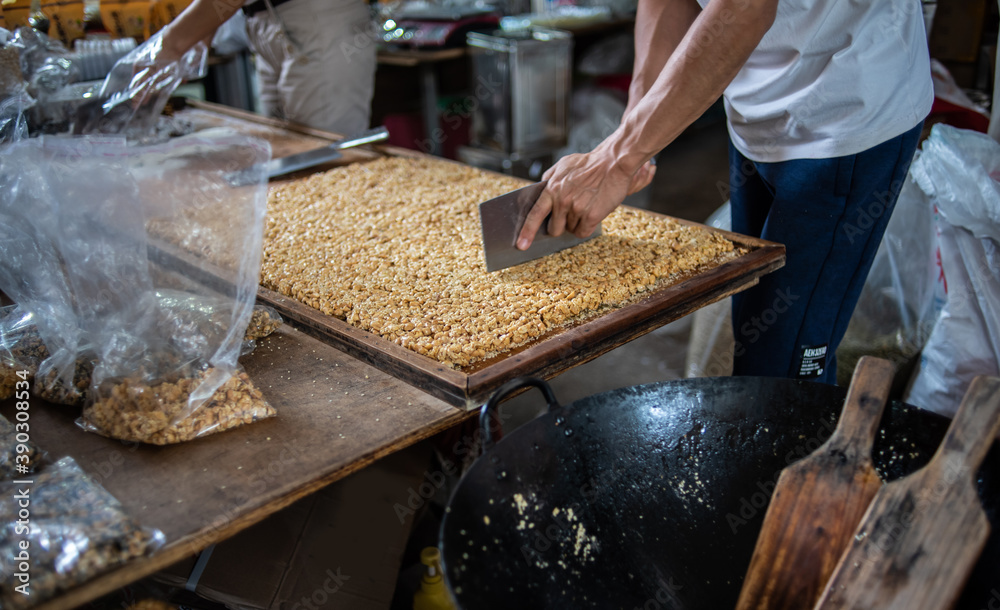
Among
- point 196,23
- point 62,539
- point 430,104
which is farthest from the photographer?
point 430,104

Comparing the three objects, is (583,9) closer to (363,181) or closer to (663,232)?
(363,181)

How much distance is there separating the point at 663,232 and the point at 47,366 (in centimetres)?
104

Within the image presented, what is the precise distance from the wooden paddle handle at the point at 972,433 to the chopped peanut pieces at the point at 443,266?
50cm

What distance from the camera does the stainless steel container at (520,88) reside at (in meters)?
3.34

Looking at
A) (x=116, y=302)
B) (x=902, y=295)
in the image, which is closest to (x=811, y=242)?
(x=902, y=295)

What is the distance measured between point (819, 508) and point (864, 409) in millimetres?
122

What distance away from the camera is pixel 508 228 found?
1.21 m

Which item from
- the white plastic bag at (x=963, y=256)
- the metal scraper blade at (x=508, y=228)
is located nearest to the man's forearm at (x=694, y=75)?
the metal scraper blade at (x=508, y=228)

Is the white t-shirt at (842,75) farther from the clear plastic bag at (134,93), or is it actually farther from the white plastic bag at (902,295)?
the clear plastic bag at (134,93)

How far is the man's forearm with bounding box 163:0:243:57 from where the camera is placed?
1.83 meters

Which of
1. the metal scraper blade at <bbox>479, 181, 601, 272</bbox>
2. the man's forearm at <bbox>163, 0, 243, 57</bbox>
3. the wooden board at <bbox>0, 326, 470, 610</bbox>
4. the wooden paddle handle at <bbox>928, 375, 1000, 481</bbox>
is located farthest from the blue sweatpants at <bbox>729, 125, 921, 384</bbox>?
the man's forearm at <bbox>163, 0, 243, 57</bbox>

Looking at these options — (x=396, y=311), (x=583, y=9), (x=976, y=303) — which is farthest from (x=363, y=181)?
(x=583, y=9)

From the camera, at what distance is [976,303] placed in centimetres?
159

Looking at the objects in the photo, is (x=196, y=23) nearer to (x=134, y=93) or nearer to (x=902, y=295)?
(x=134, y=93)
